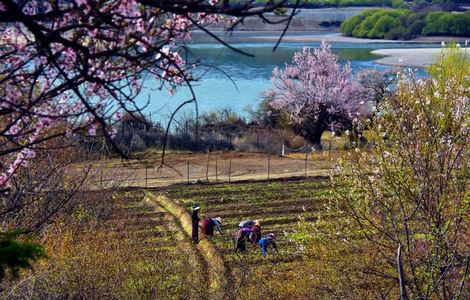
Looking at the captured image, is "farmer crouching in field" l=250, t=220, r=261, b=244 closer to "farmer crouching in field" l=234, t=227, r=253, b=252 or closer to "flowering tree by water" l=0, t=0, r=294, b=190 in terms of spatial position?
"farmer crouching in field" l=234, t=227, r=253, b=252

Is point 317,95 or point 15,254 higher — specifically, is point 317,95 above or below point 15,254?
below

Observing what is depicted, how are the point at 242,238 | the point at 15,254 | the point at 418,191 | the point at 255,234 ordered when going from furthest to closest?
the point at 255,234, the point at 242,238, the point at 418,191, the point at 15,254

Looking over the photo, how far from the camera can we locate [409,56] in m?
Result: 56.2

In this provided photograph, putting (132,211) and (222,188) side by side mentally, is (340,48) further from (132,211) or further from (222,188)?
(132,211)

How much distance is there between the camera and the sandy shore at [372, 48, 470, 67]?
51.1 metres

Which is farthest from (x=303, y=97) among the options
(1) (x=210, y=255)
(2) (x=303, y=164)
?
(1) (x=210, y=255)

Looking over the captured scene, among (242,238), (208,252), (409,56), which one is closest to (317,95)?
(242,238)

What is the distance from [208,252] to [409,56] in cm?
4336

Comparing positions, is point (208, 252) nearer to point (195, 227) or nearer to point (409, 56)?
point (195, 227)

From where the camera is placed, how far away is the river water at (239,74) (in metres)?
34.8

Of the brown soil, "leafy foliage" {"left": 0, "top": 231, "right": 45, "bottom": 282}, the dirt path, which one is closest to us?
"leafy foliage" {"left": 0, "top": 231, "right": 45, "bottom": 282}

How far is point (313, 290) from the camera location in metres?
11.2

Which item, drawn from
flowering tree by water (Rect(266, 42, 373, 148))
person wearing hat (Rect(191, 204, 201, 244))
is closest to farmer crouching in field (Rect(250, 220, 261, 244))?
person wearing hat (Rect(191, 204, 201, 244))

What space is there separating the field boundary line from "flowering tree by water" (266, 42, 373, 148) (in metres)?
15.0
